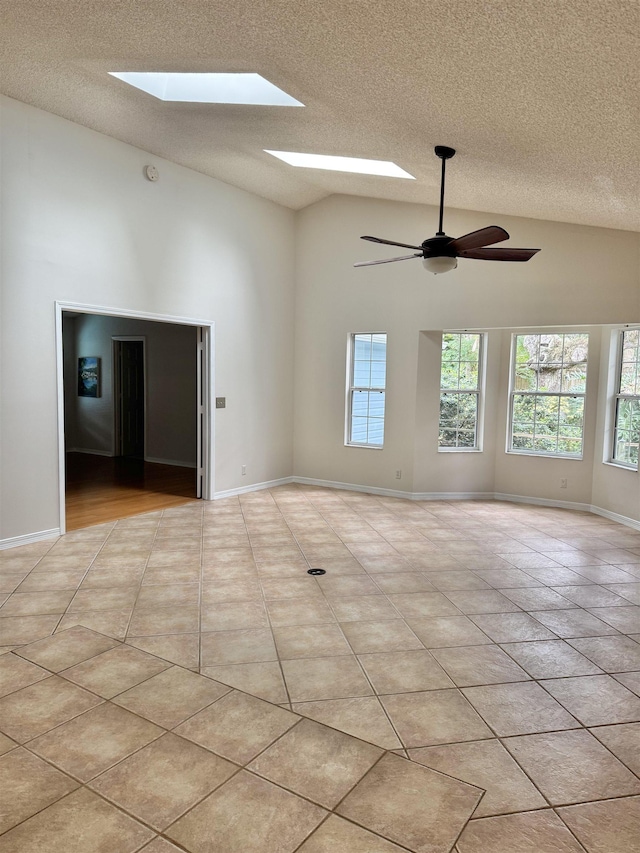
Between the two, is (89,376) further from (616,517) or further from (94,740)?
(94,740)

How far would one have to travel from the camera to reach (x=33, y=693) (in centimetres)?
266

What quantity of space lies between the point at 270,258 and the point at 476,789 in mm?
6436

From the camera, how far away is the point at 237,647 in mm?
3168

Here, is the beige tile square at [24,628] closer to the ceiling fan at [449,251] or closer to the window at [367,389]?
the ceiling fan at [449,251]

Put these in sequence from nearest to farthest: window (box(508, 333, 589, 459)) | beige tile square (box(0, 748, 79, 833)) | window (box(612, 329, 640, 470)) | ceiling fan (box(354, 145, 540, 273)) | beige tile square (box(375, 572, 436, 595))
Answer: beige tile square (box(0, 748, 79, 833)) → beige tile square (box(375, 572, 436, 595)) → ceiling fan (box(354, 145, 540, 273)) → window (box(612, 329, 640, 470)) → window (box(508, 333, 589, 459))

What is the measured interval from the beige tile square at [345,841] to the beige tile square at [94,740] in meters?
0.84

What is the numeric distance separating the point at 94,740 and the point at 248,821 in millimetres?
803

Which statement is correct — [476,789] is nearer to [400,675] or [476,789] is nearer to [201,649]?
[400,675]

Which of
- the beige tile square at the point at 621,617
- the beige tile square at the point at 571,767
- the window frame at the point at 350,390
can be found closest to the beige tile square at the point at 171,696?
the beige tile square at the point at 571,767

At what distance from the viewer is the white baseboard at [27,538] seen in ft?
15.6

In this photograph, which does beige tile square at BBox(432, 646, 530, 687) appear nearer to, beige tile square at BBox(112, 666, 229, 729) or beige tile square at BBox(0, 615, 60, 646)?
beige tile square at BBox(112, 666, 229, 729)

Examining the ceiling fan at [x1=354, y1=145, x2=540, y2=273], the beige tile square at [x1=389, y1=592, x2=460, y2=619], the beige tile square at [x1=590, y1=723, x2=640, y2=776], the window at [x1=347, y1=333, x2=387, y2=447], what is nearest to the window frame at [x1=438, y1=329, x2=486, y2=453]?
the window at [x1=347, y1=333, x2=387, y2=447]

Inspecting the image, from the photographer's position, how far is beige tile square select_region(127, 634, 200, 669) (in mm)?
3012

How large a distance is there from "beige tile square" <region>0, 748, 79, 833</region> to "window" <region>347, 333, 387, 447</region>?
5.56 metres
